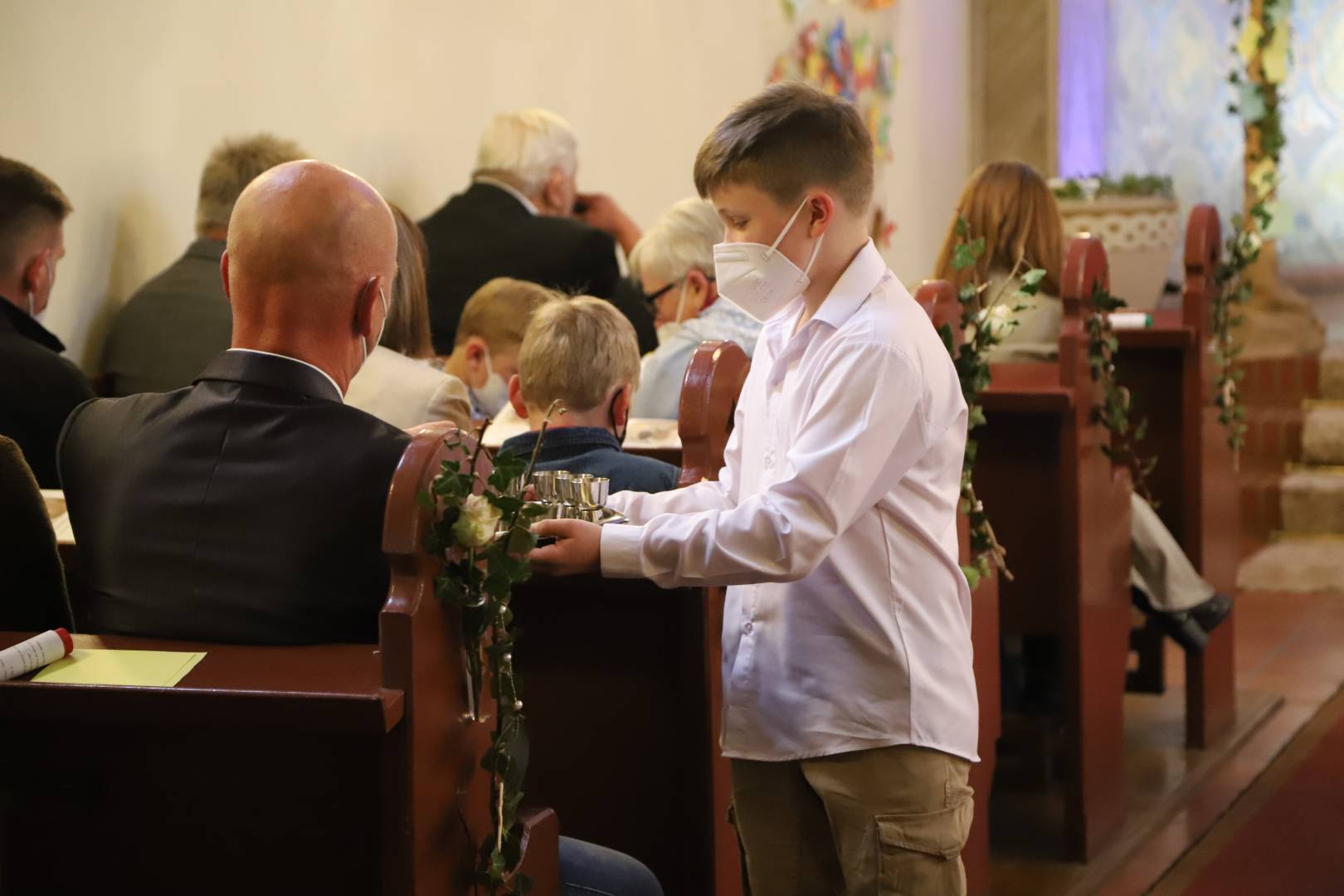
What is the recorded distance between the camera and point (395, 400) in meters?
2.77

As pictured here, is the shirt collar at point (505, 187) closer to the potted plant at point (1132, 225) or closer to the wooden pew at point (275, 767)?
the potted plant at point (1132, 225)

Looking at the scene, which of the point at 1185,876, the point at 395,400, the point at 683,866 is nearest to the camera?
the point at 683,866

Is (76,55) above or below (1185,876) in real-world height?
above

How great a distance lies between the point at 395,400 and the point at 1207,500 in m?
2.51

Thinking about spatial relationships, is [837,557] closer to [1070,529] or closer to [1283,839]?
[1070,529]

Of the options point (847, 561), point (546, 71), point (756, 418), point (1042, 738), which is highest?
point (546, 71)

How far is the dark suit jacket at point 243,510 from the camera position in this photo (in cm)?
163

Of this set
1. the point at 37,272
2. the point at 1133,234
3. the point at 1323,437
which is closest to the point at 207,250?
the point at 37,272

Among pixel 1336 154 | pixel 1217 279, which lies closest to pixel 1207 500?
pixel 1217 279

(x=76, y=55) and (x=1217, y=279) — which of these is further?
(x=1217, y=279)

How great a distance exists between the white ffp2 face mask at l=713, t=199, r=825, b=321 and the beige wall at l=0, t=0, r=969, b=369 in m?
2.14

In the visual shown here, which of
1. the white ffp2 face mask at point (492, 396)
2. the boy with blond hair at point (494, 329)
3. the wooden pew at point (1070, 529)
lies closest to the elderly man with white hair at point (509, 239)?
the white ffp2 face mask at point (492, 396)

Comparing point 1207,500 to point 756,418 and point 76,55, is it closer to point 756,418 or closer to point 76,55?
point 756,418

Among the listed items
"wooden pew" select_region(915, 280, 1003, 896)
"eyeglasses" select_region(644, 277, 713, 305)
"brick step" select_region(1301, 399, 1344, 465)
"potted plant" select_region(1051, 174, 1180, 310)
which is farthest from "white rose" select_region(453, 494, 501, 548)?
Answer: "brick step" select_region(1301, 399, 1344, 465)
